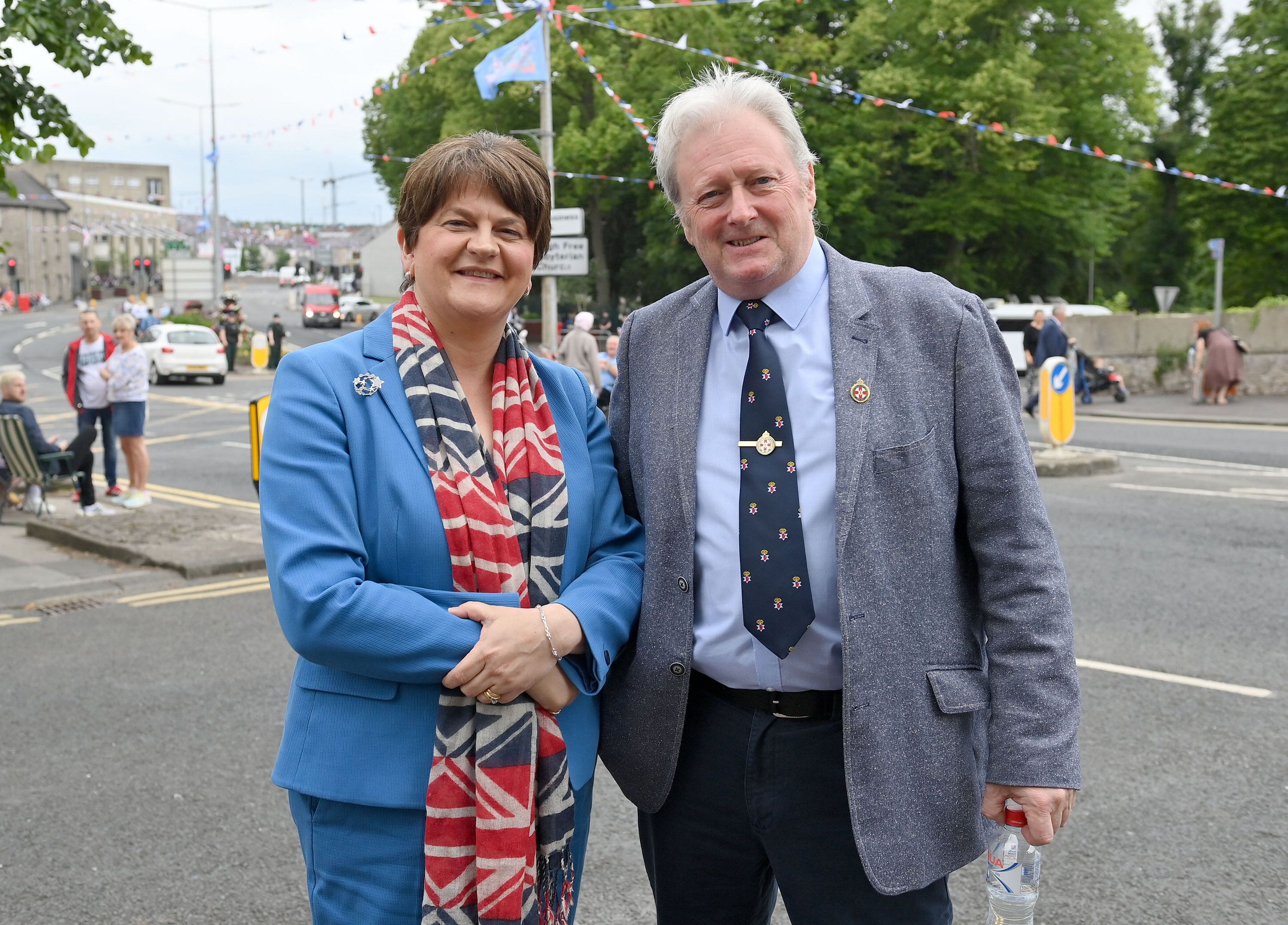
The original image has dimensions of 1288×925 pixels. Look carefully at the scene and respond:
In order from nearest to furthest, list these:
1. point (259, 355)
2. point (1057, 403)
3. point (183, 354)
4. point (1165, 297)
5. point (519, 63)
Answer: point (1057, 403) < point (519, 63) < point (1165, 297) < point (183, 354) < point (259, 355)

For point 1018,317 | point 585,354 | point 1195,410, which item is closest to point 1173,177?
point 1018,317

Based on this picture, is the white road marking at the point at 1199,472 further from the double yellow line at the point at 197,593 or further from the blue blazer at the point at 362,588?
the blue blazer at the point at 362,588

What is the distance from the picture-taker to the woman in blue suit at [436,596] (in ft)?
6.52

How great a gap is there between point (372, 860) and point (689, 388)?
104 cm

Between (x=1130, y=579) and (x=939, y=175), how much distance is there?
28.9 metres

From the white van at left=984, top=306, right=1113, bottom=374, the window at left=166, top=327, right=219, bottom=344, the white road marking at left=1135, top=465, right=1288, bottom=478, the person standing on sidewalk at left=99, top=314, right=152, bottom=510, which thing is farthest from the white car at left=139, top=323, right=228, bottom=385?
the white road marking at left=1135, top=465, right=1288, bottom=478

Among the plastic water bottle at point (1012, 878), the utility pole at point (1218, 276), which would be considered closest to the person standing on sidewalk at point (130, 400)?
the plastic water bottle at point (1012, 878)

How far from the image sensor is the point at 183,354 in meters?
29.3

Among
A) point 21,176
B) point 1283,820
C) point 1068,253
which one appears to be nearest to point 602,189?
point 1068,253

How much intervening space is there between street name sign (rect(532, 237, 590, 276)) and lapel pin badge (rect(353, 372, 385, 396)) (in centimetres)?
1631

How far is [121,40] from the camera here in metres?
6.78

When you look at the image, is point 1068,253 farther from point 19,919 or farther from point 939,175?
point 19,919

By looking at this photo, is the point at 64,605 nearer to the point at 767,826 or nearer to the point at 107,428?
the point at 107,428

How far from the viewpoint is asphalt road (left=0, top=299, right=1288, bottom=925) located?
359 centimetres
